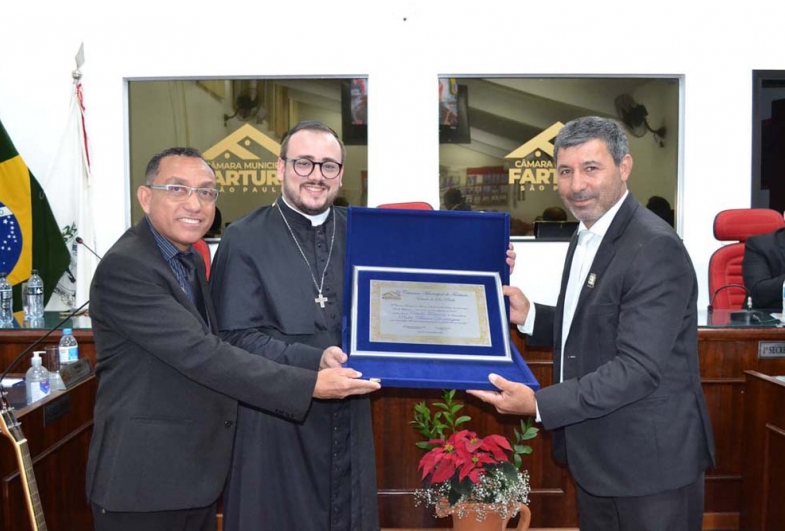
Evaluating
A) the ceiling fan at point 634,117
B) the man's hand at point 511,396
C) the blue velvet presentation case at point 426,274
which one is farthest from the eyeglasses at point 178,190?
Answer: the ceiling fan at point 634,117

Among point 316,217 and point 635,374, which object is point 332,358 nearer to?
point 316,217

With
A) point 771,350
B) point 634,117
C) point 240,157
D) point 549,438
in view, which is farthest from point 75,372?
point 634,117

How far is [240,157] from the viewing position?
5.94 metres

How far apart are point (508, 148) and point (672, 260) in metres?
4.35

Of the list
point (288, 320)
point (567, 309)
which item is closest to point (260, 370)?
point (288, 320)

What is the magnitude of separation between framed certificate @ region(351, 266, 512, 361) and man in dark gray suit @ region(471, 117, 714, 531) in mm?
173

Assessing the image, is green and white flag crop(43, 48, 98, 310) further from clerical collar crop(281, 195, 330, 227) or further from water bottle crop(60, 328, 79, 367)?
clerical collar crop(281, 195, 330, 227)

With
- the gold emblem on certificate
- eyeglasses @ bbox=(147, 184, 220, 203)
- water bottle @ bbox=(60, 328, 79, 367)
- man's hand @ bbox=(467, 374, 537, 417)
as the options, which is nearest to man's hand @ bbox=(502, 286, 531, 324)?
the gold emblem on certificate

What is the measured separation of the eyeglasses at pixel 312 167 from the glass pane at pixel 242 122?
372cm

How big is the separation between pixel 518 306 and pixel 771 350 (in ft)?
5.58

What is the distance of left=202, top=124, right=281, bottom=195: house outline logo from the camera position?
594 cm

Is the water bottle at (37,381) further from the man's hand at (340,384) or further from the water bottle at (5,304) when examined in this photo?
the water bottle at (5,304)

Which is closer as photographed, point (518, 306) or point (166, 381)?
point (166, 381)

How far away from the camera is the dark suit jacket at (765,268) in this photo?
4668 millimetres
